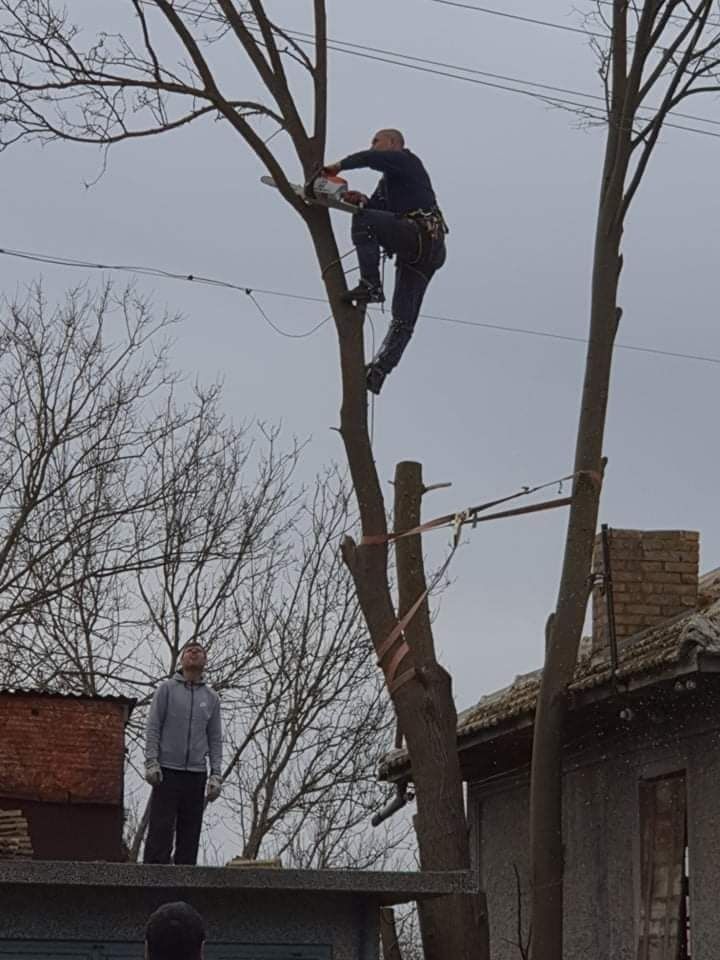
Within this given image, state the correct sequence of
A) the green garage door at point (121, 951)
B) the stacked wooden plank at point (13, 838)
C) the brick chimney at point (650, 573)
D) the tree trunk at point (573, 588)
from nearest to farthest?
the green garage door at point (121, 951) < the stacked wooden plank at point (13, 838) < the tree trunk at point (573, 588) < the brick chimney at point (650, 573)

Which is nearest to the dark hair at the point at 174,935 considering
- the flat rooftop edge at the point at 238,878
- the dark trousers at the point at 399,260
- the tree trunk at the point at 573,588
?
the flat rooftop edge at the point at 238,878

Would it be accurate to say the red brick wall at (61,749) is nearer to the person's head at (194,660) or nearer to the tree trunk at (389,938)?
the person's head at (194,660)

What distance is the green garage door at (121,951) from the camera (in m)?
9.71

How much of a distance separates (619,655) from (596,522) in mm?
1077

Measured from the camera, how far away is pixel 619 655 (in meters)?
13.8

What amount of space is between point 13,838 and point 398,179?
185 inches

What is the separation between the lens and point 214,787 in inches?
433

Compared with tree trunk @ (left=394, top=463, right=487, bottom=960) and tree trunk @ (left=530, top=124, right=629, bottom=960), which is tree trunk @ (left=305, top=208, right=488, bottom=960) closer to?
tree trunk @ (left=394, top=463, right=487, bottom=960)

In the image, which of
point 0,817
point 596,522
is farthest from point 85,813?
point 596,522

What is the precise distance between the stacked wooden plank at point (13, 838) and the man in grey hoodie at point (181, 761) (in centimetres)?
69

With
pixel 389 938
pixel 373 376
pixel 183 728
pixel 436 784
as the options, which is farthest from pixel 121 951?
pixel 373 376

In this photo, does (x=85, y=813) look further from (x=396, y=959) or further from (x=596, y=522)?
(x=596, y=522)

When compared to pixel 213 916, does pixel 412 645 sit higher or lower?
higher

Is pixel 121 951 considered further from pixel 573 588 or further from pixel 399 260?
pixel 399 260
